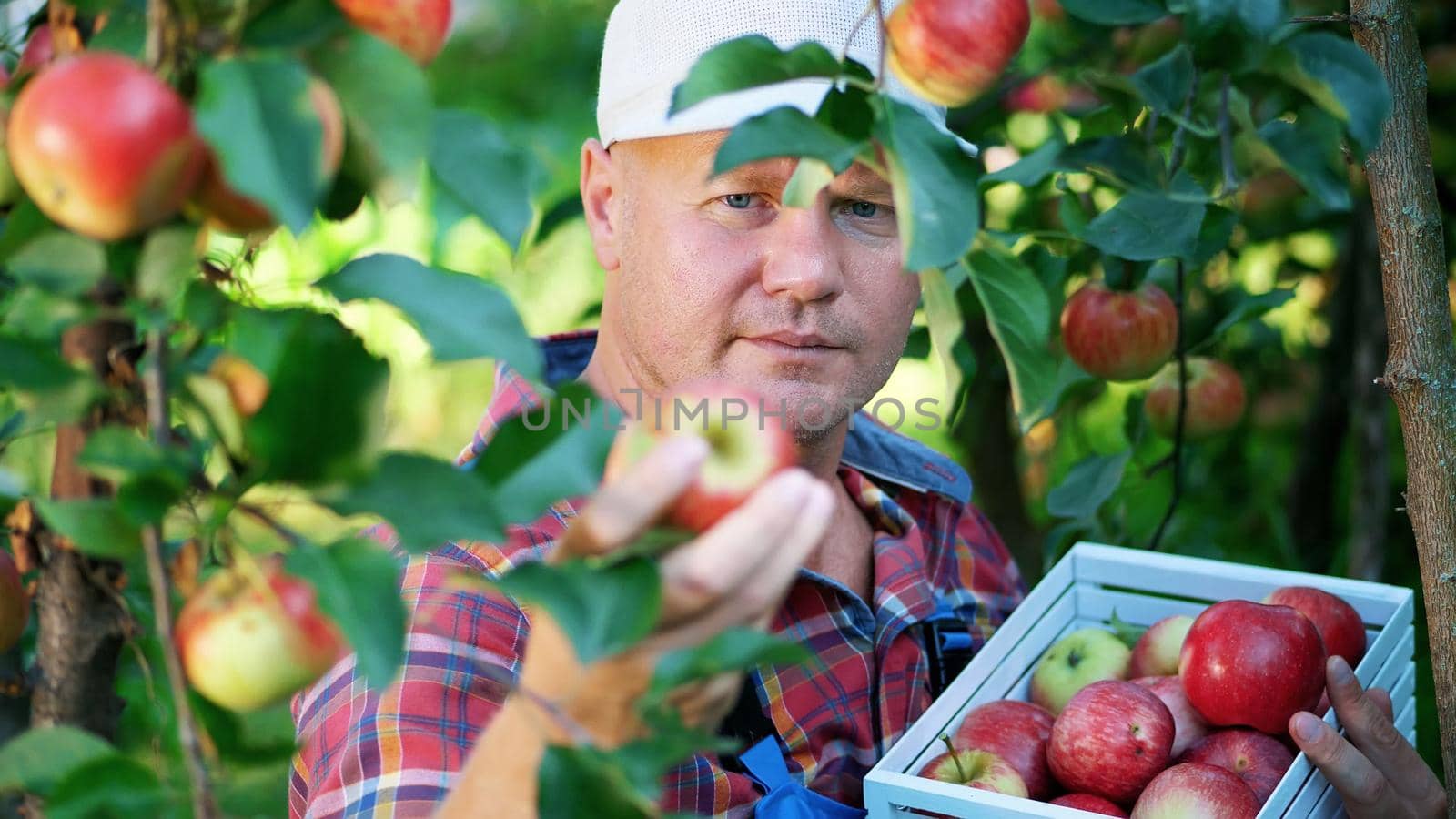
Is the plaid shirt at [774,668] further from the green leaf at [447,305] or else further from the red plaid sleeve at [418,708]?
the green leaf at [447,305]

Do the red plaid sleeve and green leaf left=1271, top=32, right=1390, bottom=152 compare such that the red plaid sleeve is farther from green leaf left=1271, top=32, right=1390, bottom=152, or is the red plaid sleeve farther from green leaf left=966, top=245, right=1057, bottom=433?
green leaf left=1271, top=32, right=1390, bottom=152

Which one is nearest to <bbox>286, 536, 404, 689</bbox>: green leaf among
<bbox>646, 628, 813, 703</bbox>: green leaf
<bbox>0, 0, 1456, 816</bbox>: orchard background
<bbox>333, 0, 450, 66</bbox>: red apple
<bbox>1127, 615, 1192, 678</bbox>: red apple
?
<bbox>0, 0, 1456, 816</bbox>: orchard background

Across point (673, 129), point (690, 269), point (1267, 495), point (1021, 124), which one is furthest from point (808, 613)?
point (1267, 495)

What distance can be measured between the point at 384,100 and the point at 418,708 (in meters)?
0.69

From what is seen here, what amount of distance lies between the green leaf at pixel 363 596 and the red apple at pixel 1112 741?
2.61ft

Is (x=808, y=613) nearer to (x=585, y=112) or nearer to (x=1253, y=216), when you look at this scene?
(x=1253, y=216)

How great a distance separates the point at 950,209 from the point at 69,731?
1.66 ft

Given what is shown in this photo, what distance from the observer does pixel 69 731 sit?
638mm

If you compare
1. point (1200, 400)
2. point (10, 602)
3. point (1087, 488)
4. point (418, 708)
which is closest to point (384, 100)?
point (10, 602)

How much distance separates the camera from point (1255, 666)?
1208 millimetres

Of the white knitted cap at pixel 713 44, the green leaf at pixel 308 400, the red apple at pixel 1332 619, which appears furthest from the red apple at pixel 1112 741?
the green leaf at pixel 308 400

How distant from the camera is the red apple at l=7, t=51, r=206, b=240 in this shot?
1.84ft

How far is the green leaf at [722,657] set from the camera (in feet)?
1.96

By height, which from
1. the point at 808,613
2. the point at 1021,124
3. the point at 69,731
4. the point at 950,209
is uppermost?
the point at 950,209
